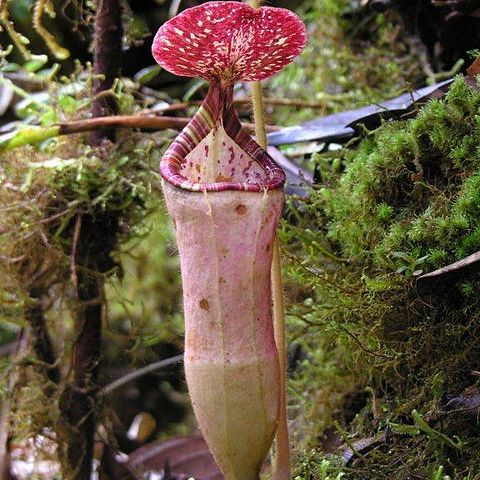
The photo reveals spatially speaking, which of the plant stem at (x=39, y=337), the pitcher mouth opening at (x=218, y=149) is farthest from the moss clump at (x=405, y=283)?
the plant stem at (x=39, y=337)

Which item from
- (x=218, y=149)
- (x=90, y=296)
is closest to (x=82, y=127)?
(x=90, y=296)

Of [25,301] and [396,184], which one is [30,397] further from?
[396,184]

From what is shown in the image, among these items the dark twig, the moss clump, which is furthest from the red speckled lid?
the dark twig

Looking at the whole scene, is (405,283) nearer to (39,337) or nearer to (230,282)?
(230,282)

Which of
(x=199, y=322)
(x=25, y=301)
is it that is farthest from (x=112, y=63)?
(x=199, y=322)

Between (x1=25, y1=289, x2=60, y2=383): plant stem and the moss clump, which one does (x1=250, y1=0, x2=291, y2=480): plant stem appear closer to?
the moss clump

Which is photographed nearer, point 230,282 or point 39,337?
point 230,282
